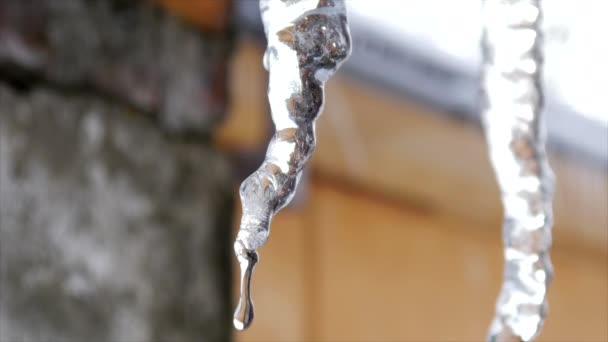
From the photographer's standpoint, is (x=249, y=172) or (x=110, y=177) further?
(x=249, y=172)

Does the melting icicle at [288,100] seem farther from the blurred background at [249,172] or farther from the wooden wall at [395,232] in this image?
the wooden wall at [395,232]

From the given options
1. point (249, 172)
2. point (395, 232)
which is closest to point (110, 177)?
point (249, 172)

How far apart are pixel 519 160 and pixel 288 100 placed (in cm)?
7

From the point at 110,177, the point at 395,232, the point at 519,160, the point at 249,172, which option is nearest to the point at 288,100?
the point at 519,160

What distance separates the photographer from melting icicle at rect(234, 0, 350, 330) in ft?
0.53

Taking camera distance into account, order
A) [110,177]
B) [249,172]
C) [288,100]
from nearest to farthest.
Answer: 1. [288,100]
2. [110,177]
3. [249,172]

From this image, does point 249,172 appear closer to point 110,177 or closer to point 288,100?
point 110,177

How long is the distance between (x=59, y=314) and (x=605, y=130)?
2.05ft

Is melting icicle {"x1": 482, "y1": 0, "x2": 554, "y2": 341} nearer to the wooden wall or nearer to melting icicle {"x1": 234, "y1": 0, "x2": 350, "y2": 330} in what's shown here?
melting icicle {"x1": 234, "y1": 0, "x2": 350, "y2": 330}

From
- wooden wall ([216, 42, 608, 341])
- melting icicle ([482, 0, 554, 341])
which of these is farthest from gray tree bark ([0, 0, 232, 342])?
melting icicle ([482, 0, 554, 341])

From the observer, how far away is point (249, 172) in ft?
1.85

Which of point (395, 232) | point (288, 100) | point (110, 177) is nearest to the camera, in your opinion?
point (288, 100)

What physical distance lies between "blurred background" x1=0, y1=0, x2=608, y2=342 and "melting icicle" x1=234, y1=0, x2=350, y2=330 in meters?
0.21

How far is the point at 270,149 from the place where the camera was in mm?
164
